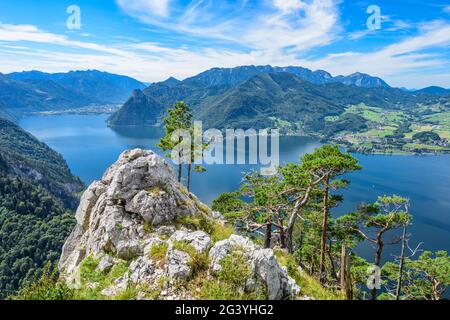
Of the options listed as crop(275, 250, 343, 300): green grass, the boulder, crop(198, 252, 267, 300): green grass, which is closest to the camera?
crop(198, 252, 267, 300): green grass

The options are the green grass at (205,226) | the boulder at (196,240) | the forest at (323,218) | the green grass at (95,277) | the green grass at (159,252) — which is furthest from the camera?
the forest at (323,218)

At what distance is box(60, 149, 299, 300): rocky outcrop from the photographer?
1053 centimetres

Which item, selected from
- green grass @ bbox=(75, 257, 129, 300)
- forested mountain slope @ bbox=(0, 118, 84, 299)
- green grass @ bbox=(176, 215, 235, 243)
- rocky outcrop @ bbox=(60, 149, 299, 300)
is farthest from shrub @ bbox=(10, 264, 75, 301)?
forested mountain slope @ bbox=(0, 118, 84, 299)

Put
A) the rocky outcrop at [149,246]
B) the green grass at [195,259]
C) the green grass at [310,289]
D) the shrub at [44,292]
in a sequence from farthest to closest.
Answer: the green grass at [310,289] → the green grass at [195,259] → the rocky outcrop at [149,246] → the shrub at [44,292]

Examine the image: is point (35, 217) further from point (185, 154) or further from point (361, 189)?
point (361, 189)

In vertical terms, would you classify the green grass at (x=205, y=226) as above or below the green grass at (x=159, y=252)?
below

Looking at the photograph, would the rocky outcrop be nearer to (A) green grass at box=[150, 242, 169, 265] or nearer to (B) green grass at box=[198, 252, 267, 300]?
(A) green grass at box=[150, 242, 169, 265]

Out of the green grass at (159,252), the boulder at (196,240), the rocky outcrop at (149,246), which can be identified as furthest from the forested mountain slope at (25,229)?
the boulder at (196,240)

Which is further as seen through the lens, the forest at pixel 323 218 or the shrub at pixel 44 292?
the forest at pixel 323 218

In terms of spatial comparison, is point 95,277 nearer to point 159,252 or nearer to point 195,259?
point 159,252

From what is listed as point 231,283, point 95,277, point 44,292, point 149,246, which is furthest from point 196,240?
point 44,292

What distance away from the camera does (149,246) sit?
12500 mm

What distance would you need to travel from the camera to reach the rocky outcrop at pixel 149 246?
415 inches

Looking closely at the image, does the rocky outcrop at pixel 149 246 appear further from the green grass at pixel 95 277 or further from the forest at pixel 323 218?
the forest at pixel 323 218
